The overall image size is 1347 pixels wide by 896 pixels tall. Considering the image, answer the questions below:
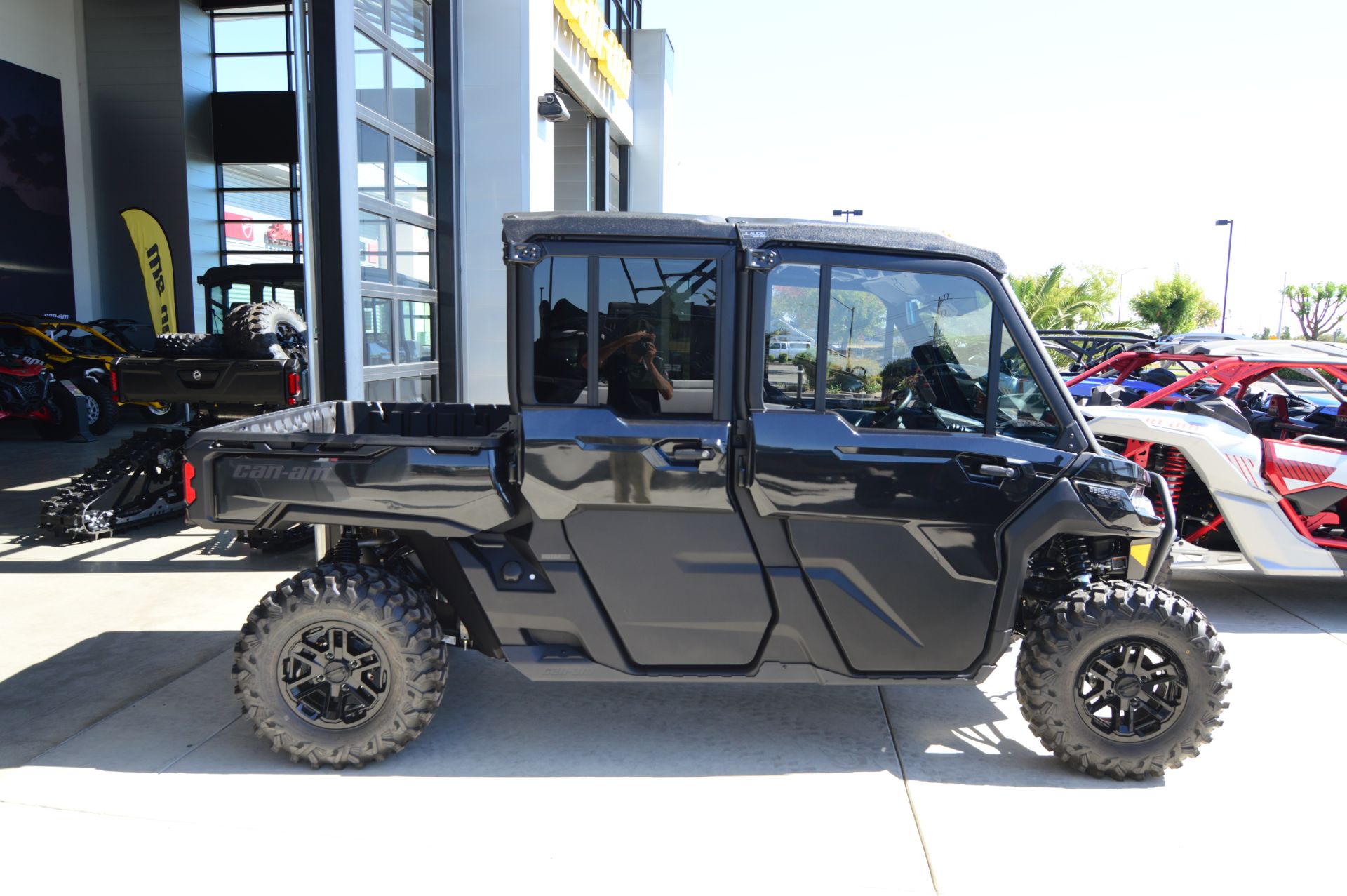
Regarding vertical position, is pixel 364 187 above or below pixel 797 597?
above

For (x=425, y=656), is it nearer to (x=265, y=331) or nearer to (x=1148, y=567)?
(x=1148, y=567)

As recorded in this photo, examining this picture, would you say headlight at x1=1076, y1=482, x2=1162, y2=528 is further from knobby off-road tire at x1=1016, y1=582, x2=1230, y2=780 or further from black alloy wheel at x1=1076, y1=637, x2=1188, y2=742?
black alloy wheel at x1=1076, y1=637, x2=1188, y2=742

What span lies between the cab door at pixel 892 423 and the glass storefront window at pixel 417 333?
5.08 m

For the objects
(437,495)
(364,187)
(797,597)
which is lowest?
(797,597)

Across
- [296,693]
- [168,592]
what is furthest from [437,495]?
[168,592]

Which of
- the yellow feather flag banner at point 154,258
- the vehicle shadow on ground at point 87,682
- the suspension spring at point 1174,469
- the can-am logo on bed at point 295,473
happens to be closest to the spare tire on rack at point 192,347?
the vehicle shadow on ground at point 87,682

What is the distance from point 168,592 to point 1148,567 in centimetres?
555

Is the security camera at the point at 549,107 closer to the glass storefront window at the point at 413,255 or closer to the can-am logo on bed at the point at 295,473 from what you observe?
the glass storefront window at the point at 413,255

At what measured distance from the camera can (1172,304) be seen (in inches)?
1811

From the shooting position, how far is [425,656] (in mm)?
3555

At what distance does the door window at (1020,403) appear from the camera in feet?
11.3

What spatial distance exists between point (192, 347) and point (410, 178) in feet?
7.45

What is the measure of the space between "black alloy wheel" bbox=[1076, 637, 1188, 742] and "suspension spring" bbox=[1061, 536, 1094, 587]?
13.3 inches

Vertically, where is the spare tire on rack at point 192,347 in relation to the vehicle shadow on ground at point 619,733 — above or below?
above
